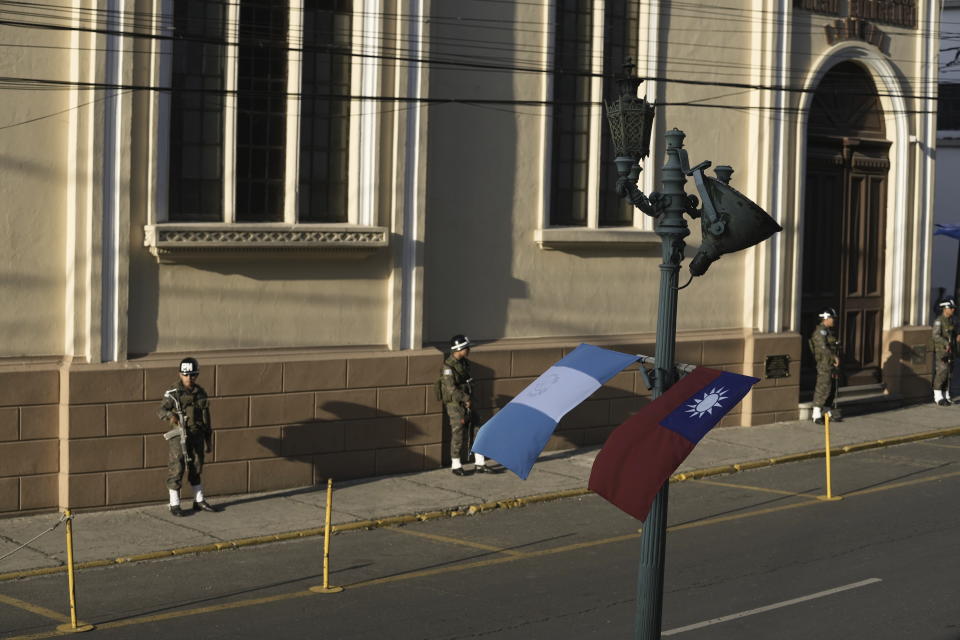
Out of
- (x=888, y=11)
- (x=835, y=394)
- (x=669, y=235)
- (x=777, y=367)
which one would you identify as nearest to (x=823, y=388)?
(x=835, y=394)

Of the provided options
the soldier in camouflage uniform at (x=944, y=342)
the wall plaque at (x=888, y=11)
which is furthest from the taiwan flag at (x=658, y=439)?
the soldier in camouflage uniform at (x=944, y=342)

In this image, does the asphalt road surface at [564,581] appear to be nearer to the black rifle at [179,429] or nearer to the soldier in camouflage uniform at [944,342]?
the black rifle at [179,429]

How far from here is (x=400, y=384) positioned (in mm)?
18016

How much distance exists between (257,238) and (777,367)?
380 inches

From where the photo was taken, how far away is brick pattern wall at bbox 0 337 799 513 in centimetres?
1542

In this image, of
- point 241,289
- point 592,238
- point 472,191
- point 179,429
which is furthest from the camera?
point 592,238

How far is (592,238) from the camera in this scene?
2006 centimetres

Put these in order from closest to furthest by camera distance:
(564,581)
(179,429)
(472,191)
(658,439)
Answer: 1. (658,439)
2. (564,581)
3. (179,429)
4. (472,191)

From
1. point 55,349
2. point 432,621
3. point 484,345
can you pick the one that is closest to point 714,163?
point 484,345

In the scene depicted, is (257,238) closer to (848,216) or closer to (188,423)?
(188,423)

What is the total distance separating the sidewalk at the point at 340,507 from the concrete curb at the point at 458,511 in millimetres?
13

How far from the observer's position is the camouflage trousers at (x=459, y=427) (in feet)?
59.4

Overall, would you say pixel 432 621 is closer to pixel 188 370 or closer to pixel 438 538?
pixel 438 538

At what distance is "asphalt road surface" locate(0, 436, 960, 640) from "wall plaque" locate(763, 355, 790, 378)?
533 centimetres
